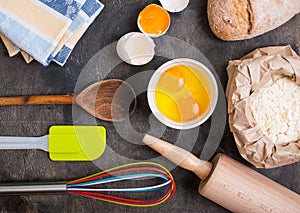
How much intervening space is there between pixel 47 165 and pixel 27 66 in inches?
8.8

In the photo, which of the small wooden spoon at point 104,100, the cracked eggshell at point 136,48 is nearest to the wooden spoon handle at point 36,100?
the small wooden spoon at point 104,100

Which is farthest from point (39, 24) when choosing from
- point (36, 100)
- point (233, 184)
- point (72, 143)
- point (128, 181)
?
point (233, 184)

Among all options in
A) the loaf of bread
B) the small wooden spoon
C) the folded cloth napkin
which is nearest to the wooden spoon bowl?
the small wooden spoon

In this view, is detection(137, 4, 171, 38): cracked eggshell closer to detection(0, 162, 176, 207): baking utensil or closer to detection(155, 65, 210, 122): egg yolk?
detection(155, 65, 210, 122): egg yolk

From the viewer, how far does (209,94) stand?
103 cm

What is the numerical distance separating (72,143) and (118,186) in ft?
0.46

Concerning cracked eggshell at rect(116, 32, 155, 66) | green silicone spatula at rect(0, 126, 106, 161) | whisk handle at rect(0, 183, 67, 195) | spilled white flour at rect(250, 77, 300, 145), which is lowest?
whisk handle at rect(0, 183, 67, 195)

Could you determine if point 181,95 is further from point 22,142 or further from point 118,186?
point 22,142

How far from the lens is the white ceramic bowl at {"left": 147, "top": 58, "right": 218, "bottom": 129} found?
3.35ft

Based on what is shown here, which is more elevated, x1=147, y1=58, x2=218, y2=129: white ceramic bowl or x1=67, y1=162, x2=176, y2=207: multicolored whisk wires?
x1=147, y1=58, x2=218, y2=129: white ceramic bowl

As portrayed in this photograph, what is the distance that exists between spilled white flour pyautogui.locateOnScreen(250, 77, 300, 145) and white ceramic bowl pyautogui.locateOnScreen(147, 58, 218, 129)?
3.3 inches

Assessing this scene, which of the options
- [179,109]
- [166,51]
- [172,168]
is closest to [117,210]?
[172,168]

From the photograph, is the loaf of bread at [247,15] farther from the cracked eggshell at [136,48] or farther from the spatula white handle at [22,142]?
the spatula white handle at [22,142]

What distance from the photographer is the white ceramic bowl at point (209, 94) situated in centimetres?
102
